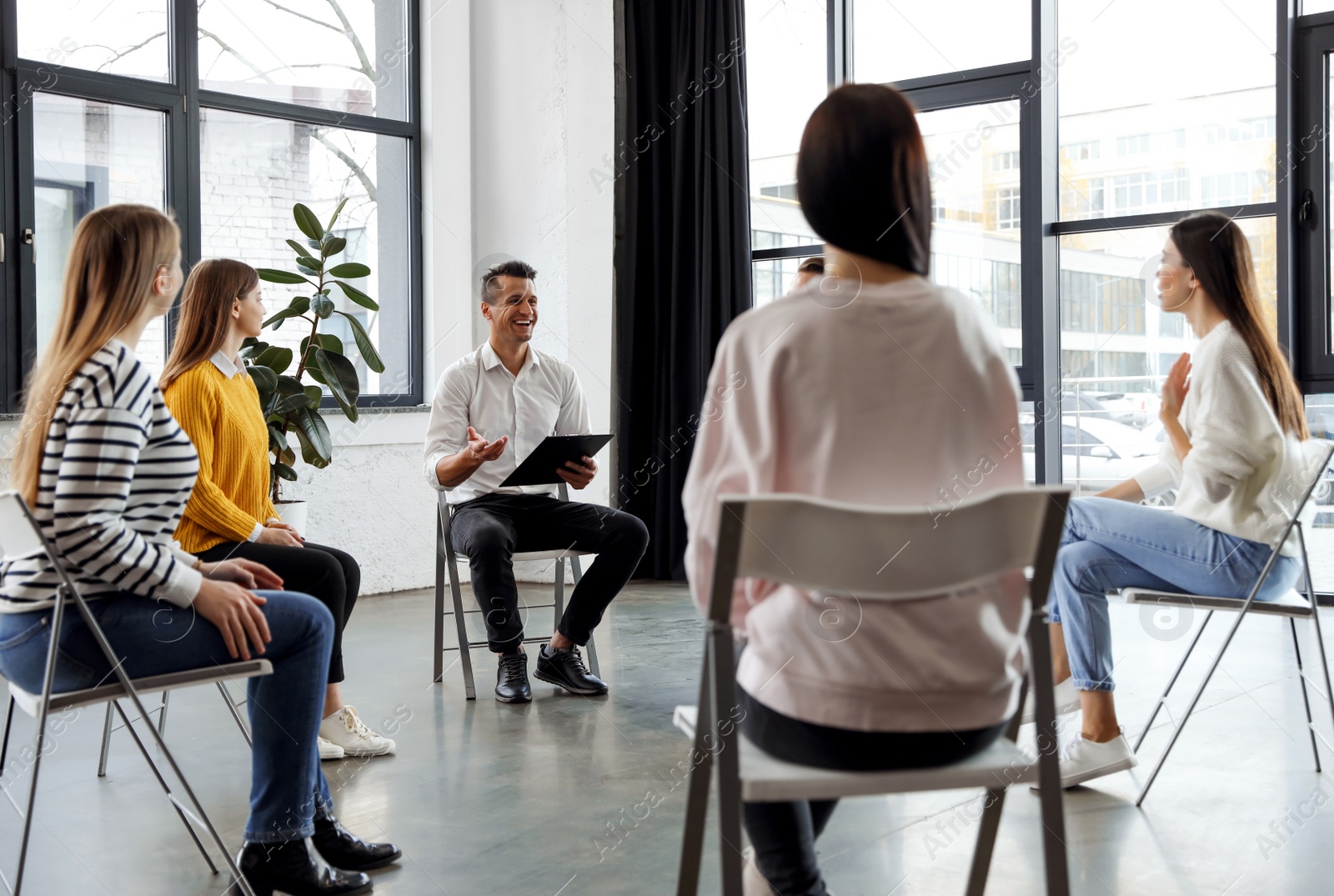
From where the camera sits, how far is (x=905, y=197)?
48.1 inches

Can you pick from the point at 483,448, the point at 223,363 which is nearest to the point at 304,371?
the point at 483,448

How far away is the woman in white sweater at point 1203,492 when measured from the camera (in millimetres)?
2270

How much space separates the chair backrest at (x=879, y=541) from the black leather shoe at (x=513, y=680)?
2.13 m

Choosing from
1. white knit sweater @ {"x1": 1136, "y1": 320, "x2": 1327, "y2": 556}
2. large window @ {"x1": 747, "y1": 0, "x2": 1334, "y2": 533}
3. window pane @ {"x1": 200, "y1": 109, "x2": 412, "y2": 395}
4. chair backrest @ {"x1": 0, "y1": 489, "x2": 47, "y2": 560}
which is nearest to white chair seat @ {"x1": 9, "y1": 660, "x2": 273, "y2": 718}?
chair backrest @ {"x1": 0, "y1": 489, "x2": 47, "y2": 560}

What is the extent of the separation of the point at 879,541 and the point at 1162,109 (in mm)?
4387

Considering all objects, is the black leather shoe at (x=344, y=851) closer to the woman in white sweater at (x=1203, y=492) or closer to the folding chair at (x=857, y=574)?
the folding chair at (x=857, y=574)

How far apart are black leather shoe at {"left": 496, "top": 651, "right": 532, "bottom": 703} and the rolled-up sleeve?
0.53 meters

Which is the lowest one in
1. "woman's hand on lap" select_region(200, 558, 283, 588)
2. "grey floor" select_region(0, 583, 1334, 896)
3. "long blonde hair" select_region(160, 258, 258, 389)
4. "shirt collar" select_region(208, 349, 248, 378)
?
"grey floor" select_region(0, 583, 1334, 896)

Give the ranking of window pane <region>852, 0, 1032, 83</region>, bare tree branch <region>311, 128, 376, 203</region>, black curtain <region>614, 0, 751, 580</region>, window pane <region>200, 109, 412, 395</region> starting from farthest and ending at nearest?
1. black curtain <region>614, 0, 751, 580</region>
2. bare tree branch <region>311, 128, 376, 203</region>
3. window pane <region>852, 0, 1032, 83</region>
4. window pane <region>200, 109, 412, 395</region>

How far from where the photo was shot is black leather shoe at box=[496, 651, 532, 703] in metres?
3.18

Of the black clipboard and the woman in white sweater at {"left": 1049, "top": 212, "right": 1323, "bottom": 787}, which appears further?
the black clipboard

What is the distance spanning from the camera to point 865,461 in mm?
1195

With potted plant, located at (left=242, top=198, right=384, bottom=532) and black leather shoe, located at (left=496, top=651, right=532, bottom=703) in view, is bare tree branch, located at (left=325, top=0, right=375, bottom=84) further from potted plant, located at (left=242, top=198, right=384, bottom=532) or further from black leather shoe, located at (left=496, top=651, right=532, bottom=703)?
black leather shoe, located at (left=496, top=651, right=532, bottom=703)

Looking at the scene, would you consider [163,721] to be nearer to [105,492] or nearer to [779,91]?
[105,492]
